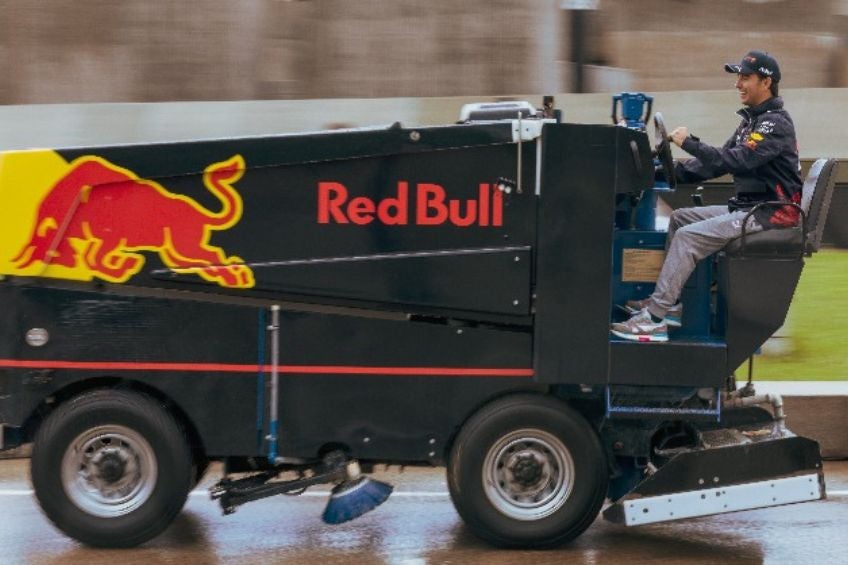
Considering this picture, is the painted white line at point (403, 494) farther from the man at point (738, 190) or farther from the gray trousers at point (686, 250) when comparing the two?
the gray trousers at point (686, 250)

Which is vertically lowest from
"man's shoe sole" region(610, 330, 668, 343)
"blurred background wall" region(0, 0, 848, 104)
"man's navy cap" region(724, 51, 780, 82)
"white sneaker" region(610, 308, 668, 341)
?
"man's shoe sole" region(610, 330, 668, 343)

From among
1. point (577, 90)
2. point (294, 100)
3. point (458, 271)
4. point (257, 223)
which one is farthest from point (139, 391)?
point (577, 90)

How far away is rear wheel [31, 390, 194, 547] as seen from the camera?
6.82 meters

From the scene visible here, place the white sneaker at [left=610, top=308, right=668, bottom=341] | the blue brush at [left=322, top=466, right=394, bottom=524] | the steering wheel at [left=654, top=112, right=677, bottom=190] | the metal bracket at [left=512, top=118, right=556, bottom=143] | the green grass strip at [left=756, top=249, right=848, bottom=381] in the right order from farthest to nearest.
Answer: the green grass strip at [left=756, top=249, right=848, bottom=381] → the steering wheel at [left=654, top=112, right=677, bottom=190] → the blue brush at [left=322, top=466, right=394, bottom=524] → the white sneaker at [left=610, top=308, right=668, bottom=341] → the metal bracket at [left=512, top=118, right=556, bottom=143]

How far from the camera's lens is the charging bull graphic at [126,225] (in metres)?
6.73

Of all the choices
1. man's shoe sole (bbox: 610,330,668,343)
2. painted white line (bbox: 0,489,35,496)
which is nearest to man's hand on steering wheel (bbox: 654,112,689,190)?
man's shoe sole (bbox: 610,330,668,343)

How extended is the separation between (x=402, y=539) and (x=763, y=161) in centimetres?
262

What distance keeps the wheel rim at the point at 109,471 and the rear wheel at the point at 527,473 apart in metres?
1.51

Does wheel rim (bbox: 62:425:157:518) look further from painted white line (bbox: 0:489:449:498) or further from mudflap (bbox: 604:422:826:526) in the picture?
mudflap (bbox: 604:422:826:526)

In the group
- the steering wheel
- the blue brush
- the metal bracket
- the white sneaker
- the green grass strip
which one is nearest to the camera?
the metal bracket

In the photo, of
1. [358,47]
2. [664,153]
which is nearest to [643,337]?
[664,153]

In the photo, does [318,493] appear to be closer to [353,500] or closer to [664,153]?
[353,500]

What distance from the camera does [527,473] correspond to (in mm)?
6914

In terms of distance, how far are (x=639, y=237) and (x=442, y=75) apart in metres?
9.25
